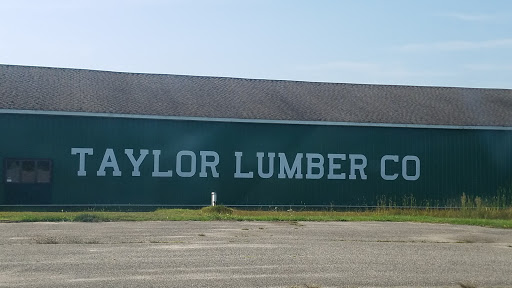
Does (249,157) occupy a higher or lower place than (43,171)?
higher

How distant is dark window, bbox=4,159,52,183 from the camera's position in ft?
100

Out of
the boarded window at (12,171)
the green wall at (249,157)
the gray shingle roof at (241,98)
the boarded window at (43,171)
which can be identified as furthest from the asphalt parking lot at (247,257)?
the gray shingle roof at (241,98)

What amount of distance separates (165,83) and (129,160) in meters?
5.76

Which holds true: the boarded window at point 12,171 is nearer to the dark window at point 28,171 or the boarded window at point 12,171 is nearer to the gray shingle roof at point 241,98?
the dark window at point 28,171

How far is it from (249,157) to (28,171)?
856 centimetres

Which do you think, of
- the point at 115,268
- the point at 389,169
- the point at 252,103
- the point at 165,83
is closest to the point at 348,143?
the point at 389,169

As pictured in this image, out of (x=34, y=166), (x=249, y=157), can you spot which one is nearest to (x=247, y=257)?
(x=34, y=166)

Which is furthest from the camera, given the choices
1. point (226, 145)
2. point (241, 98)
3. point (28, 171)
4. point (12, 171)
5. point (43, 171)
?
point (241, 98)

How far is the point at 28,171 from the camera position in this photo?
101ft

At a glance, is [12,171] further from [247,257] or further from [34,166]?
[247,257]

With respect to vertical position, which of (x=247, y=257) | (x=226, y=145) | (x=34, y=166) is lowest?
(x=247, y=257)

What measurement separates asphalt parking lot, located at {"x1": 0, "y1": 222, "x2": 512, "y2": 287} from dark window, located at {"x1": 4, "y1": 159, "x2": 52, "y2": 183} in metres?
11.5

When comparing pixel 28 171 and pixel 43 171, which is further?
pixel 43 171

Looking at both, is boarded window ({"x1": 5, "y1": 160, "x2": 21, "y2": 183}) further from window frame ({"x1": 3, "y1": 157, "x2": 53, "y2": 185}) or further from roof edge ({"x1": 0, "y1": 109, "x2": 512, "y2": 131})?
roof edge ({"x1": 0, "y1": 109, "x2": 512, "y2": 131})
